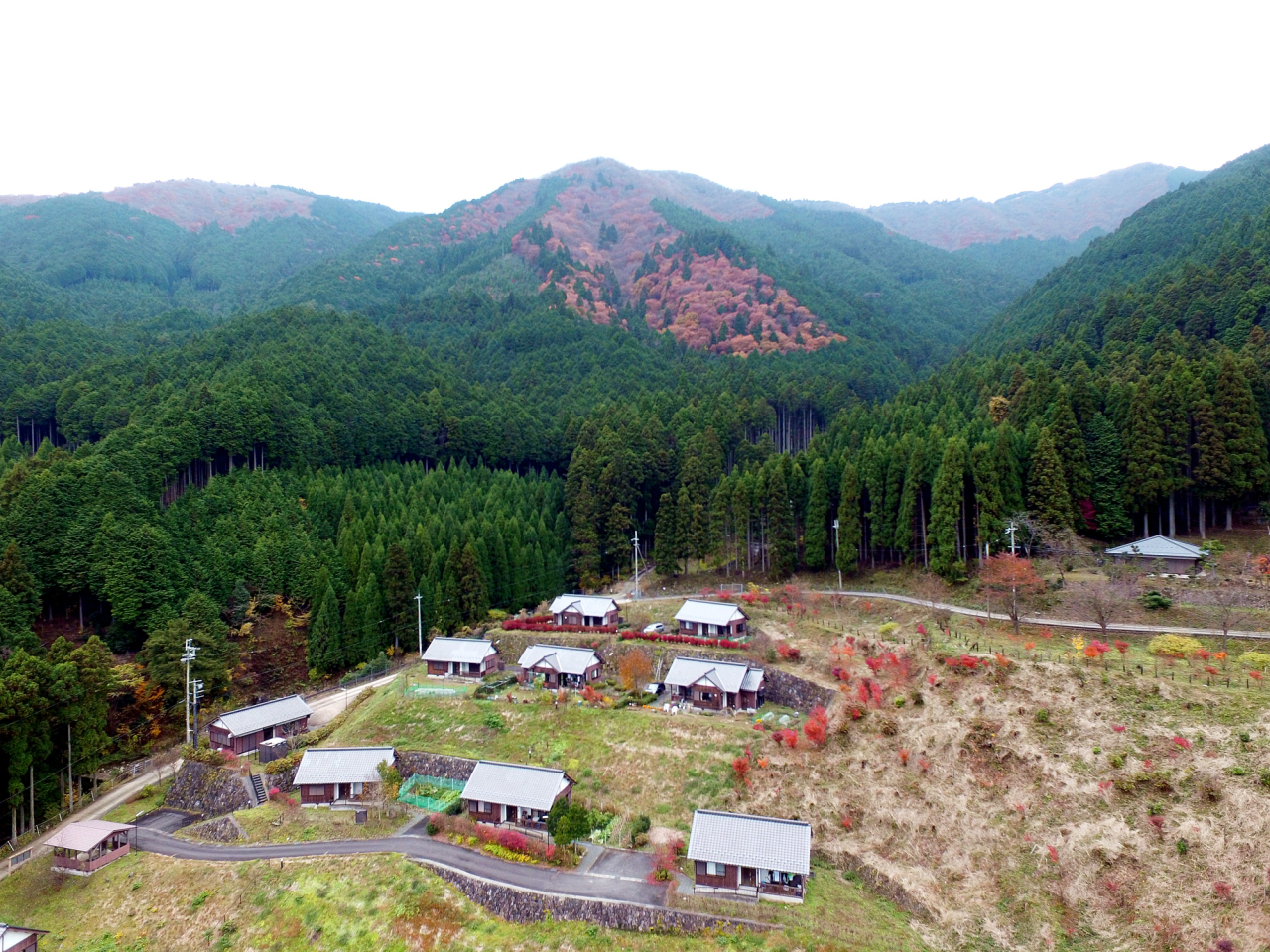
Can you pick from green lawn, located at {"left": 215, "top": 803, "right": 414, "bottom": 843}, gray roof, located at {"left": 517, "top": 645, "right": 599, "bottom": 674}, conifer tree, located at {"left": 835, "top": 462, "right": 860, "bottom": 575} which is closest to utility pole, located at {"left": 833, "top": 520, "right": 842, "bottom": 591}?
conifer tree, located at {"left": 835, "top": 462, "right": 860, "bottom": 575}

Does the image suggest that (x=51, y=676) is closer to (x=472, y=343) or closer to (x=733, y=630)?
(x=733, y=630)

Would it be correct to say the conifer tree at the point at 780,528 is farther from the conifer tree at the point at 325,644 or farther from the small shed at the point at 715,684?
the conifer tree at the point at 325,644

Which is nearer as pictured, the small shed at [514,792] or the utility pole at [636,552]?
the small shed at [514,792]

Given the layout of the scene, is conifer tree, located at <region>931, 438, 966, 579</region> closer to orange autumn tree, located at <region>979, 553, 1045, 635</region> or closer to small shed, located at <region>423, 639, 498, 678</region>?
orange autumn tree, located at <region>979, 553, 1045, 635</region>

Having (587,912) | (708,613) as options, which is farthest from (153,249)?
(587,912)

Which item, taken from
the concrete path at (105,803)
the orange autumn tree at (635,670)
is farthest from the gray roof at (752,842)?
the concrete path at (105,803)

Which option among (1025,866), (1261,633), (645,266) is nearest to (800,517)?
(1261,633)
